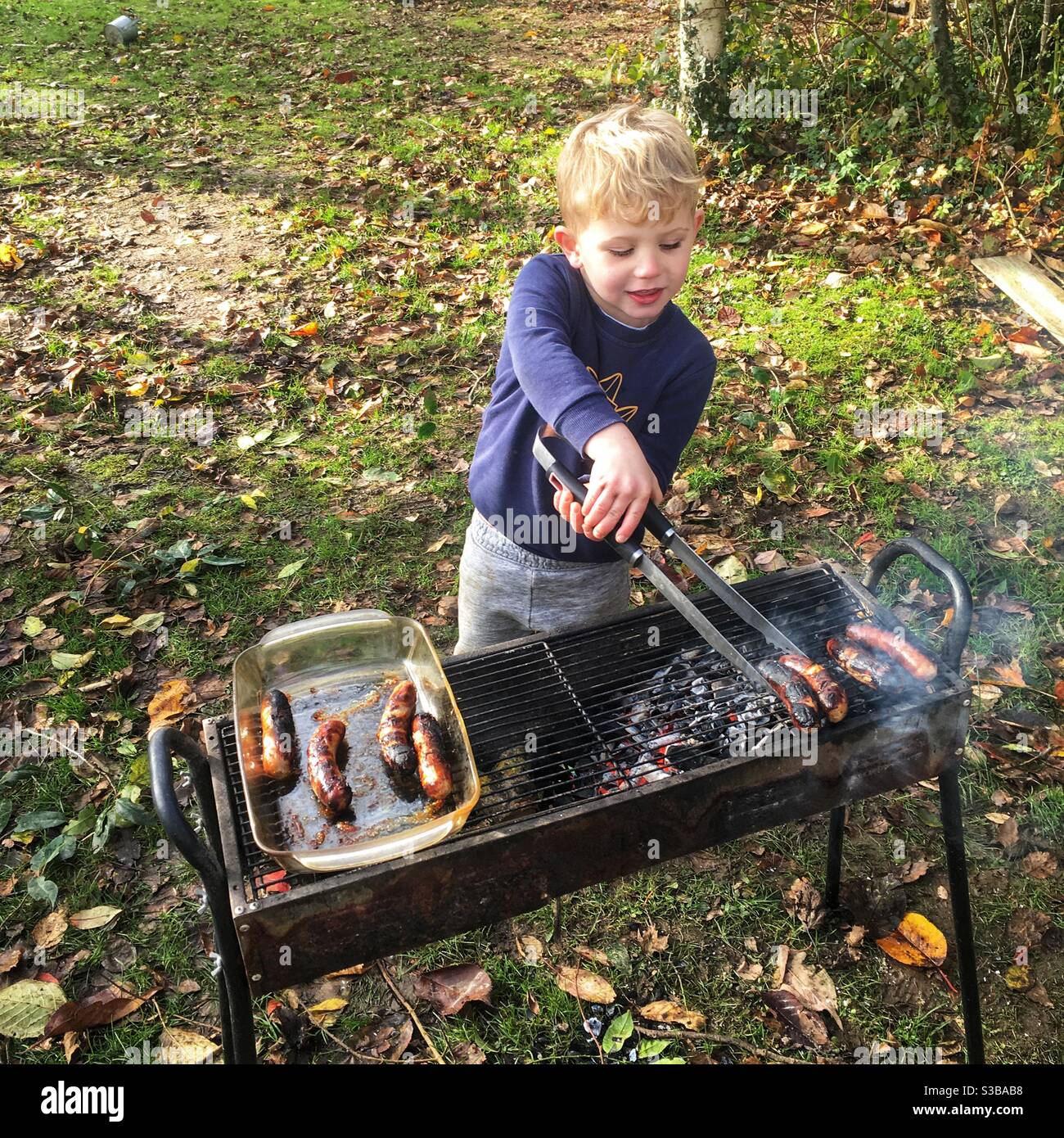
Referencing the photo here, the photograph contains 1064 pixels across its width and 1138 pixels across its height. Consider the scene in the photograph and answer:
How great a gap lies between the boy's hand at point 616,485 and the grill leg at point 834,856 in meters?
1.47

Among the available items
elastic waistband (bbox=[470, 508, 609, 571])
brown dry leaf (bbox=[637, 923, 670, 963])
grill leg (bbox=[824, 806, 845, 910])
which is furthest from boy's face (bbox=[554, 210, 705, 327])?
brown dry leaf (bbox=[637, 923, 670, 963])

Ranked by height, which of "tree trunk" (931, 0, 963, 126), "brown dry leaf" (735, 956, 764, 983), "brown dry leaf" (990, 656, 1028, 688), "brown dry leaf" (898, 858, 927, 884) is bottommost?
"brown dry leaf" (735, 956, 764, 983)

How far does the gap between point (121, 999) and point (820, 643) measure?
2559mm

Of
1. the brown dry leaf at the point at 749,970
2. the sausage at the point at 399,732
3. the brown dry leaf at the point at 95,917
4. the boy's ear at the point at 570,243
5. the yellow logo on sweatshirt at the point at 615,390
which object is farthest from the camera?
the brown dry leaf at the point at 95,917

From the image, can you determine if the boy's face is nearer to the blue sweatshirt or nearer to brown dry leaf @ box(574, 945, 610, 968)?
the blue sweatshirt

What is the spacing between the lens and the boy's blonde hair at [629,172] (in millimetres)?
2283

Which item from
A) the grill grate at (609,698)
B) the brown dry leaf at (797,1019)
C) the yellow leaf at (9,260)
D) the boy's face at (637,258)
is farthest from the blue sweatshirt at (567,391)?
the yellow leaf at (9,260)

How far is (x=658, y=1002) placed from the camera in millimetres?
3035

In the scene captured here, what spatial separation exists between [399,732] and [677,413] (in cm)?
133

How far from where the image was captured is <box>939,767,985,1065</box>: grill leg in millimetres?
2432

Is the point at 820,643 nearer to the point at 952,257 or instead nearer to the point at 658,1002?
the point at 658,1002

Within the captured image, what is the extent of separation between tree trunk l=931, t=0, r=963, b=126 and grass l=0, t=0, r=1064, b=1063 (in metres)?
1.39

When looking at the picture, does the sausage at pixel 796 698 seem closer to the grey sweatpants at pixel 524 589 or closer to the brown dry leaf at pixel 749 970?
the grey sweatpants at pixel 524 589

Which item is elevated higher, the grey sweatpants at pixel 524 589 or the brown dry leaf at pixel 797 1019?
the grey sweatpants at pixel 524 589
